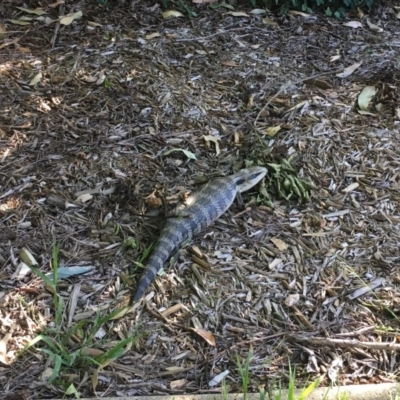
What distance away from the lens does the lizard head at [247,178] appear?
11.1 ft

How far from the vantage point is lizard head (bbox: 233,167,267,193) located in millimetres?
3372

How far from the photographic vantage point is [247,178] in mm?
3404

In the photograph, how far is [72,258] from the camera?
2982 millimetres

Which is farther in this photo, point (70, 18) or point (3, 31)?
point (70, 18)

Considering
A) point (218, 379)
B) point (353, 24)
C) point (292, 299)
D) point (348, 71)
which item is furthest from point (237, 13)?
point (218, 379)

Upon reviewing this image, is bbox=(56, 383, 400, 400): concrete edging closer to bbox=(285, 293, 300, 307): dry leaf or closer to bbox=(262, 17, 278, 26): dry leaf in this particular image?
bbox=(285, 293, 300, 307): dry leaf

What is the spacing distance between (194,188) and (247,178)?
1.08 feet

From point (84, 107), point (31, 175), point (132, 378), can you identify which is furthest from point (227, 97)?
point (132, 378)

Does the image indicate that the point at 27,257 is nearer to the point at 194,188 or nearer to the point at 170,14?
the point at 194,188

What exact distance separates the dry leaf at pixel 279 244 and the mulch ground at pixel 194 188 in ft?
0.04

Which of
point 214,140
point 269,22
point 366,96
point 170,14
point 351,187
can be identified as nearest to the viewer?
point 351,187

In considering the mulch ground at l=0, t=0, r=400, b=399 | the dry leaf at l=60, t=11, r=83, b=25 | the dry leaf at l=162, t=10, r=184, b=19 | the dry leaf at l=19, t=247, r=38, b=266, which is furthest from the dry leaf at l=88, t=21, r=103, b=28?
the dry leaf at l=19, t=247, r=38, b=266

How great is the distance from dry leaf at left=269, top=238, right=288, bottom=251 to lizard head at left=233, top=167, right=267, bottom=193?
0.37m

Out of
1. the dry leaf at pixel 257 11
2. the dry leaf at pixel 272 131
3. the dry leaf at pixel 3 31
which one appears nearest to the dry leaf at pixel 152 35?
the dry leaf at pixel 257 11
